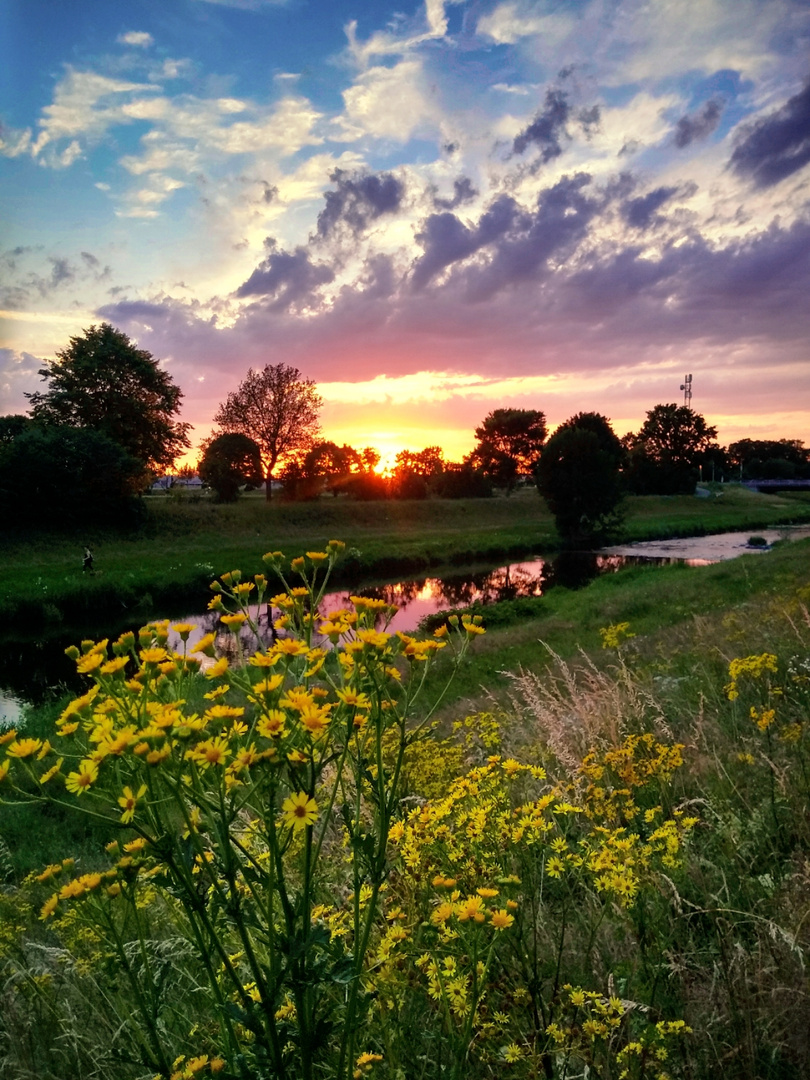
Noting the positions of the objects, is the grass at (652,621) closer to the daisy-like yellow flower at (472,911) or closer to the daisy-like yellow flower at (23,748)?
the daisy-like yellow flower at (472,911)

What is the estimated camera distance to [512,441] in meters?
80.6

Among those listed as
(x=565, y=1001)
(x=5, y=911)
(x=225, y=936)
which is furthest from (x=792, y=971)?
(x=5, y=911)

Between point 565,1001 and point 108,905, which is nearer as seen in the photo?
point 108,905

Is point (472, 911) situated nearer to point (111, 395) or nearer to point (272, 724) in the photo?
point (272, 724)

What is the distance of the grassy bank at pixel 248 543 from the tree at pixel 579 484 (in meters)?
1.98

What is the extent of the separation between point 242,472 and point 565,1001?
4320 centimetres

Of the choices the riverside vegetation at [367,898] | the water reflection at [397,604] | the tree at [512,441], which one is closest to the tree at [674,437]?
the tree at [512,441]

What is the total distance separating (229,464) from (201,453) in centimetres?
322

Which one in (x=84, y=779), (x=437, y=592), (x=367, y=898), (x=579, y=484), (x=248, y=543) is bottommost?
(x=437, y=592)

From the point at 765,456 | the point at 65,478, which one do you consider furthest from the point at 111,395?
the point at 765,456

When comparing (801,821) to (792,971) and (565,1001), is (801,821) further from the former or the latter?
(565,1001)

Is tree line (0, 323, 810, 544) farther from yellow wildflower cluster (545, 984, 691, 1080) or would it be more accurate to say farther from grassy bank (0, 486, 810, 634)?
yellow wildflower cluster (545, 984, 691, 1080)

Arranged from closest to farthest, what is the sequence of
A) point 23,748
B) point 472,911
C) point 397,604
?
point 472,911 → point 23,748 → point 397,604

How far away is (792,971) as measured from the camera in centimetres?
240
